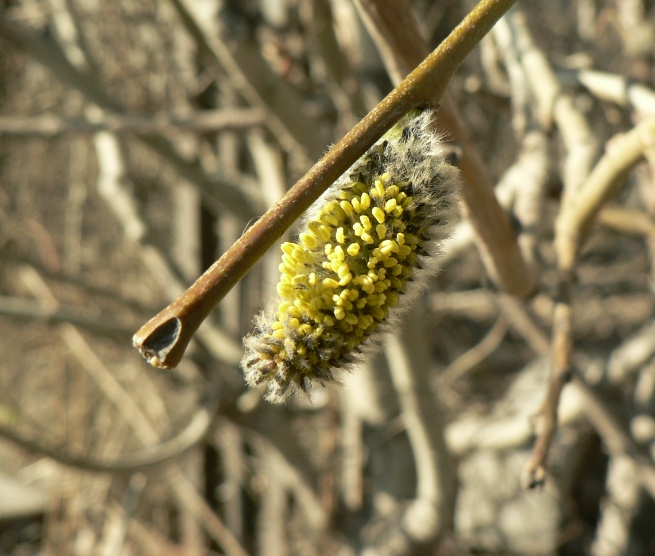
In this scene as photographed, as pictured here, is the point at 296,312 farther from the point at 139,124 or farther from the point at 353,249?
the point at 139,124

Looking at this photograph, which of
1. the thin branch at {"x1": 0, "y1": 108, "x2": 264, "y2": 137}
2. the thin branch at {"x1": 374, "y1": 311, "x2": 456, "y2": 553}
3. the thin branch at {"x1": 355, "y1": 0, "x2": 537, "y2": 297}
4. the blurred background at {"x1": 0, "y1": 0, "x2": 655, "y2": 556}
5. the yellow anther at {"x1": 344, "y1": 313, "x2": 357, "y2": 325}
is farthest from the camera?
the thin branch at {"x1": 374, "y1": 311, "x2": 456, "y2": 553}

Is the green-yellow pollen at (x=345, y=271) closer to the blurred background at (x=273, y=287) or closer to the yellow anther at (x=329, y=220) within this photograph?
the yellow anther at (x=329, y=220)

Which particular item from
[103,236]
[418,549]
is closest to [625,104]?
[418,549]

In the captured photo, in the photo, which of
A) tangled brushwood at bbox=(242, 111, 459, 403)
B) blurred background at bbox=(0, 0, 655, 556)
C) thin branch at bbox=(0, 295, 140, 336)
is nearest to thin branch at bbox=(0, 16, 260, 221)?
blurred background at bbox=(0, 0, 655, 556)

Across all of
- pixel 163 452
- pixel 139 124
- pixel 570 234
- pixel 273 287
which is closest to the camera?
pixel 273 287

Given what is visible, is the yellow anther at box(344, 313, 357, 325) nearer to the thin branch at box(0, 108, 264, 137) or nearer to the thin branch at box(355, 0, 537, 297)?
the thin branch at box(355, 0, 537, 297)

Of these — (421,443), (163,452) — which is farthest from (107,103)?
(421,443)
